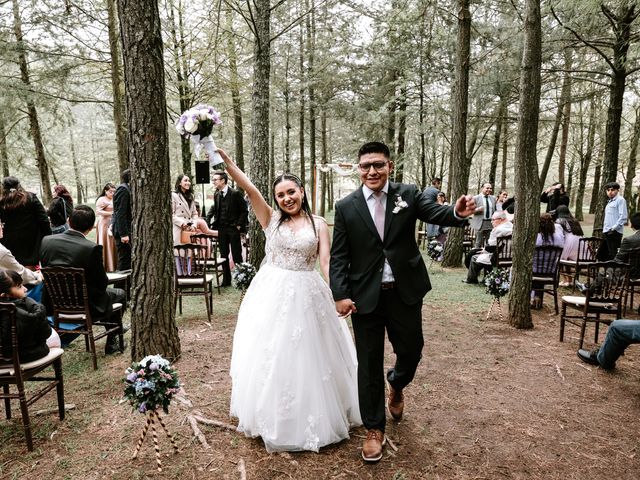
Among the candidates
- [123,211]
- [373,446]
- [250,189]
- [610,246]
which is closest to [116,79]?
[123,211]

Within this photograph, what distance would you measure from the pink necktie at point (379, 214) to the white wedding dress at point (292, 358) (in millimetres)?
709

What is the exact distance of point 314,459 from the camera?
3045 mm

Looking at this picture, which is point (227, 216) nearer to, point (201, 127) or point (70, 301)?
point (70, 301)

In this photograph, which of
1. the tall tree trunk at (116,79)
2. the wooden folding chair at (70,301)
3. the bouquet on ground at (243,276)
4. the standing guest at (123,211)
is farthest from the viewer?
the tall tree trunk at (116,79)

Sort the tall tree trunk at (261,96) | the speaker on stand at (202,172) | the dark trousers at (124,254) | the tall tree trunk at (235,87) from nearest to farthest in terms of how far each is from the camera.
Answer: the speaker on stand at (202,172) < the tall tree trunk at (261,96) < the dark trousers at (124,254) < the tall tree trunk at (235,87)

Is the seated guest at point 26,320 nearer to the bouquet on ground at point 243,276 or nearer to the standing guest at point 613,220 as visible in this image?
the bouquet on ground at point 243,276

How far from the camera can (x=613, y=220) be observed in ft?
30.5

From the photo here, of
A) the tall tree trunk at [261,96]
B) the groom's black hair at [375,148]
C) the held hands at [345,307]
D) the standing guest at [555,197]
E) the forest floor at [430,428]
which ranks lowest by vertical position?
the forest floor at [430,428]

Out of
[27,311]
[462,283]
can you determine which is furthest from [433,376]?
[462,283]

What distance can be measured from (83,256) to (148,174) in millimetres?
1461

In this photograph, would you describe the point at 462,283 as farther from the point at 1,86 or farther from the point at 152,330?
the point at 1,86

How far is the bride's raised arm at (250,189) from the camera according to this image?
11.8 feet

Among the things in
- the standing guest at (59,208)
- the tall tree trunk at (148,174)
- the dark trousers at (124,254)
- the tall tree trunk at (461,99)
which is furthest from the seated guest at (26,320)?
the tall tree trunk at (461,99)

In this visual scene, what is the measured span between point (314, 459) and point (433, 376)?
1.97 metres
